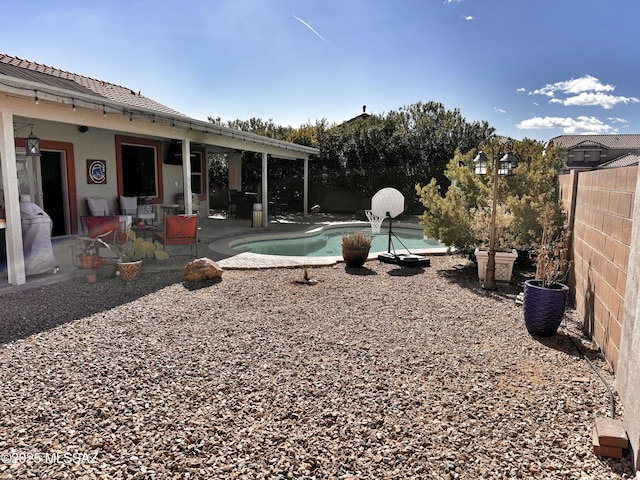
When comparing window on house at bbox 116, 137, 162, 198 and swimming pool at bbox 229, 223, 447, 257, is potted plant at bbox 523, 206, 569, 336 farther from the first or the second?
window on house at bbox 116, 137, 162, 198

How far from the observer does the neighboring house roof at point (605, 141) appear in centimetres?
3603

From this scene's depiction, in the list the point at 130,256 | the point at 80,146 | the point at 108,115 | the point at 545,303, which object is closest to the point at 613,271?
the point at 545,303

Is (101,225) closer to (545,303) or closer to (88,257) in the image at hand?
(88,257)

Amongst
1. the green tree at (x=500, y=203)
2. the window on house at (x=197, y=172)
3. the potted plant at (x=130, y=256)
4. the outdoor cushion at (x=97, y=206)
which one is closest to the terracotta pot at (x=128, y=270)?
the potted plant at (x=130, y=256)

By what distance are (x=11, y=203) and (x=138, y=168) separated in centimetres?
622

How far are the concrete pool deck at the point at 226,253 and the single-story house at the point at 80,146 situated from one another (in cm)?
51

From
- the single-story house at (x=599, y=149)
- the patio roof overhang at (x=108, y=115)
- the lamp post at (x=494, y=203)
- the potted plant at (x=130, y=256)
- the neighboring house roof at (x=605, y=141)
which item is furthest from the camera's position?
the neighboring house roof at (x=605, y=141)

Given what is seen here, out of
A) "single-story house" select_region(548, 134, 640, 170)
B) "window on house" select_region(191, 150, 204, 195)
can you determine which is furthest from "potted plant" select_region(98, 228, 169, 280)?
"single-story house" select_region(548, 134, 640, 170)

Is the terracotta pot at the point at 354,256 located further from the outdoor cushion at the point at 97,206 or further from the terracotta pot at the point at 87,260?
the outdoor cushion at the point at 97,206

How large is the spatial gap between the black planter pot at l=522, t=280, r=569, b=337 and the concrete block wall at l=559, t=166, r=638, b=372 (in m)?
0.34

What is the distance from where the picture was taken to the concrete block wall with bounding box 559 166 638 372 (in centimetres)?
356

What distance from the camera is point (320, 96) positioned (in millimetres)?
18969

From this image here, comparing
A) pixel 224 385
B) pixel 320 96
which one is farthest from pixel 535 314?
pixel 320 96

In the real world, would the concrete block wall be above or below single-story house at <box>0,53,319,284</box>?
below
